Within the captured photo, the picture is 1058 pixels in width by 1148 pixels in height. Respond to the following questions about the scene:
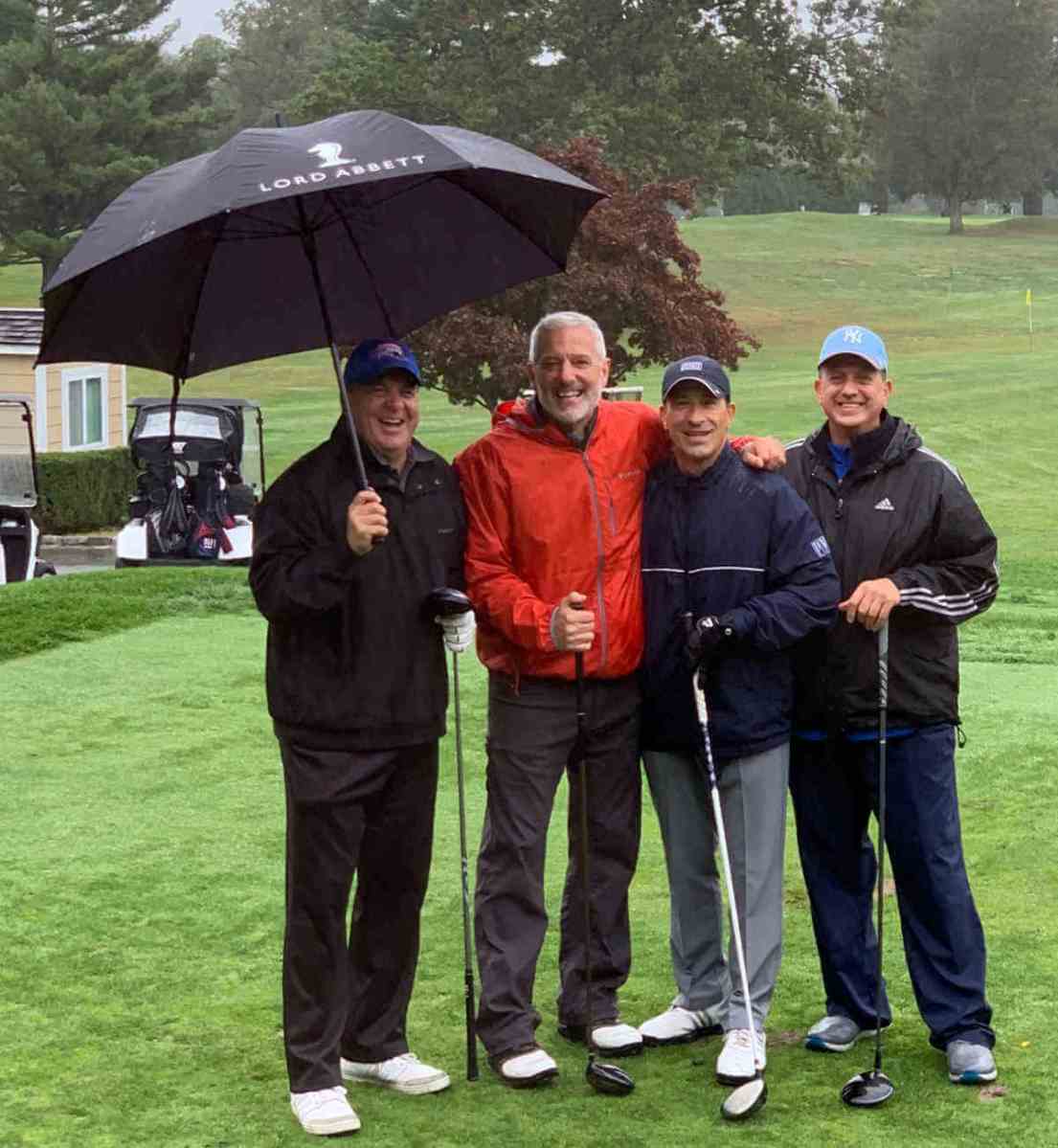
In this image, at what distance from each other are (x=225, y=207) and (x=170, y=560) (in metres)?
15.1

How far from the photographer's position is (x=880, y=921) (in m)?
4.52

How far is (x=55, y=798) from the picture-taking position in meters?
7.44

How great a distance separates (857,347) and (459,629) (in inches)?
43.0

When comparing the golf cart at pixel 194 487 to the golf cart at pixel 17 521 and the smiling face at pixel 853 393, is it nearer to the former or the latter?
the golf cart at pixel 17 521

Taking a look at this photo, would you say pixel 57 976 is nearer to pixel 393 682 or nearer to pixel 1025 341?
pixel 393 682

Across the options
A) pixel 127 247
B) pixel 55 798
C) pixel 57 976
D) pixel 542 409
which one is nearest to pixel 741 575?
pixel 542 409

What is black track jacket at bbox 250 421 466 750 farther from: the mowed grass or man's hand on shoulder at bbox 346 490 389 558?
the mowed grass

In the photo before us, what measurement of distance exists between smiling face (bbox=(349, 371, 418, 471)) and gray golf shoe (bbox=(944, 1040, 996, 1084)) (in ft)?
5.78

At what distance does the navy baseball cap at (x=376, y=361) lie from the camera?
14.4 ft

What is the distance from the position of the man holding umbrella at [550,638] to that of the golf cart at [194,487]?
14.2 m

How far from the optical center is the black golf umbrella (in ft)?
13.3

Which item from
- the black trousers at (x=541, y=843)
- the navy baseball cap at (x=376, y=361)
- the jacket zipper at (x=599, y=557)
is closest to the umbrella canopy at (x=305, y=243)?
the navy baseball cap at (x=376, y=361)

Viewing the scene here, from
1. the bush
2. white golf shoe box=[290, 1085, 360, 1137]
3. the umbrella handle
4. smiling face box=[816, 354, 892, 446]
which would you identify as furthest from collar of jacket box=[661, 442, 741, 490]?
the bush

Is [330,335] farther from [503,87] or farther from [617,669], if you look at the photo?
[503,87]
